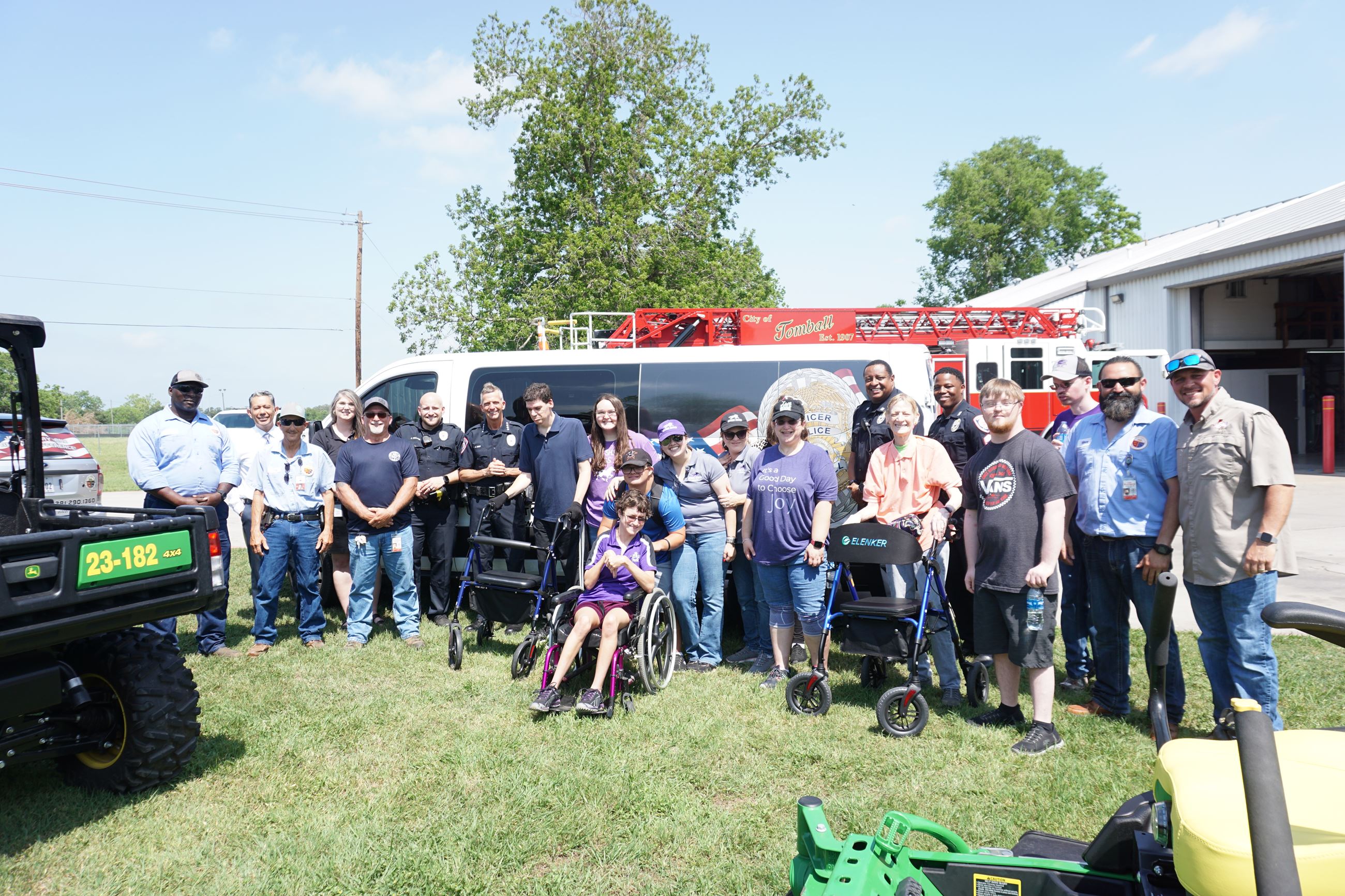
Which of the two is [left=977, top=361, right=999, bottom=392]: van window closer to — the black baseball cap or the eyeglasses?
the black baseball cap

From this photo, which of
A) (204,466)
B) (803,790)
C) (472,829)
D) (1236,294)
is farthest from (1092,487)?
(1236,294)

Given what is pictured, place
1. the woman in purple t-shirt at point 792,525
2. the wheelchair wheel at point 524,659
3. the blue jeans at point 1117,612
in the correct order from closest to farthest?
the blue jeans at point 1117,612, the woman in purple t-shirt at point 792,525, the wheelchair wheel at point 524,659

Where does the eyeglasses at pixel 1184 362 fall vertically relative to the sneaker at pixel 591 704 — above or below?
above

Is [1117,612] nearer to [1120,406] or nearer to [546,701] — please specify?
[1120,406]

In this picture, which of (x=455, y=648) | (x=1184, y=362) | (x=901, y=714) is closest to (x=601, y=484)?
(x=455, y=648)

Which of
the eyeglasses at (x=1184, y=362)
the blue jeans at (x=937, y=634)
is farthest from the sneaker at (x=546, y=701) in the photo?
the eyeglasses at (x=1184, y=362)

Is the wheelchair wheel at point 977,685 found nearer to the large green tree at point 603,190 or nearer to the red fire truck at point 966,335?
the red fire truck at point 966,335

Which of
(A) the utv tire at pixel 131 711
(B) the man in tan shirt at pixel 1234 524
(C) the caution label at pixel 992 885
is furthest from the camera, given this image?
(B) the man in tan shirt at pixel 1234 524

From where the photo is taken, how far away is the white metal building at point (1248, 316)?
21781 millimetres

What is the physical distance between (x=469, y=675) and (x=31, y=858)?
8.39ft

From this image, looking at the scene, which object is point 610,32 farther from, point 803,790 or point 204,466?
point 803,790

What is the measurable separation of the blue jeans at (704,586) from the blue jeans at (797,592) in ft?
1.58

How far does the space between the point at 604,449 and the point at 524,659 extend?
1551 mm

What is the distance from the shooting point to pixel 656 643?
5285 mm
